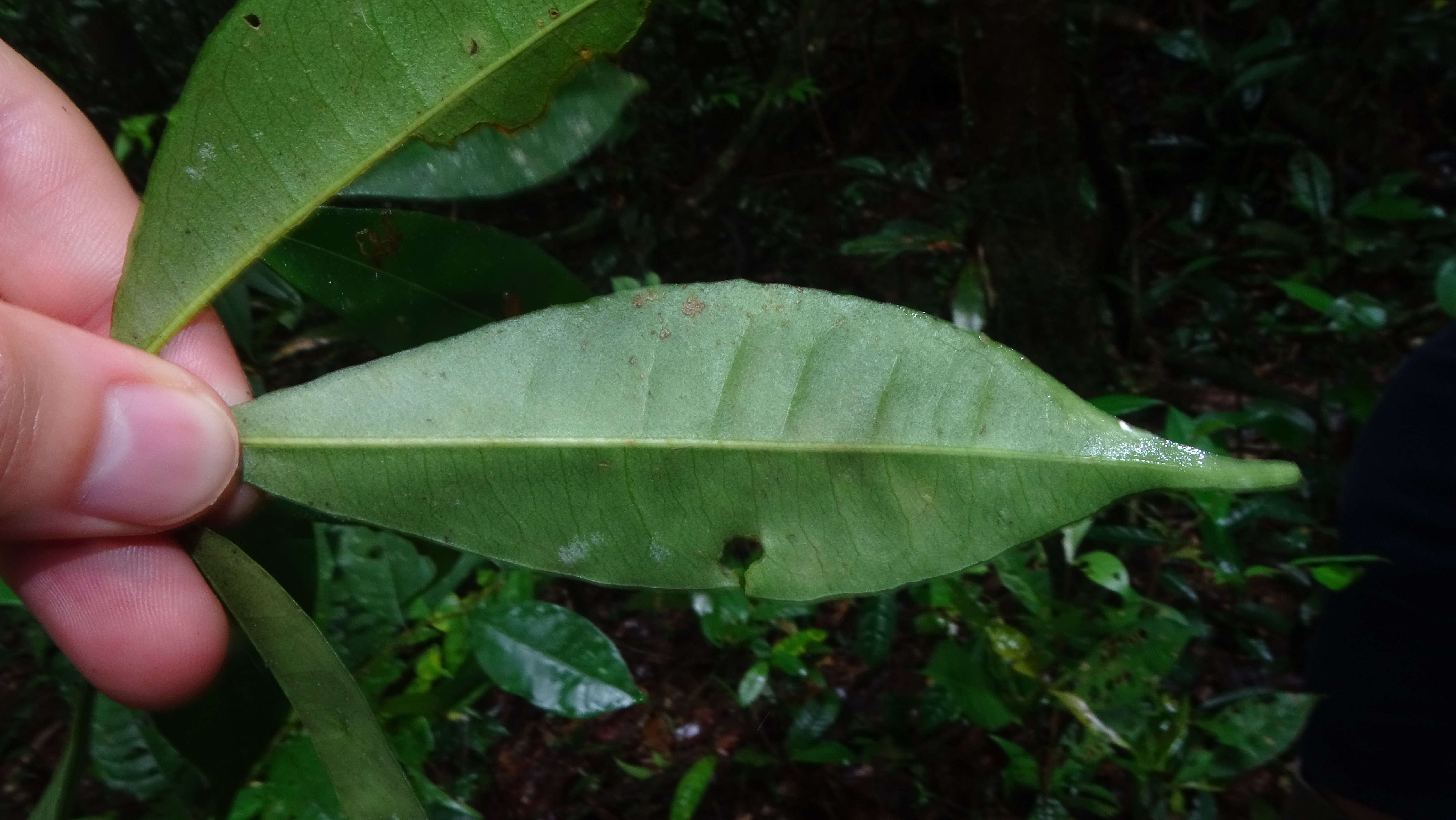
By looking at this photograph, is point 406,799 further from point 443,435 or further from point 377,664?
point 377,664

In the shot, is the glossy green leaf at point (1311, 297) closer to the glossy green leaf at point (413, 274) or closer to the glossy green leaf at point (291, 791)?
the glossy green leaf at point (413, 274)

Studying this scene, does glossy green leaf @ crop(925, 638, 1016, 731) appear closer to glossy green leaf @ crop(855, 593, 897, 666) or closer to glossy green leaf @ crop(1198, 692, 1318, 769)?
glossy green leaf @ crop(855, 593, 897, 666)

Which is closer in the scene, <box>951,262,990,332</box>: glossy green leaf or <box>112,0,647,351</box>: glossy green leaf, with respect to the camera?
<box>112,0,647,351</box>: glossy green leaf

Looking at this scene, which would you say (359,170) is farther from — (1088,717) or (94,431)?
(1088,717)

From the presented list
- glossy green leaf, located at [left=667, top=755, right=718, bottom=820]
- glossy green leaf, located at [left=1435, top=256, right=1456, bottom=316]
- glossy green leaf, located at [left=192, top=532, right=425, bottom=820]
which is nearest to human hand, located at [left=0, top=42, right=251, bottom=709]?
glossy green leaf, located at [left=192, top=532, right=425, bottom=820]

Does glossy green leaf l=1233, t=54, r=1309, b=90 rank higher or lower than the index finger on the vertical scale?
lower

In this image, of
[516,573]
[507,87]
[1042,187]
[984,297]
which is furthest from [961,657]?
[507,87]
